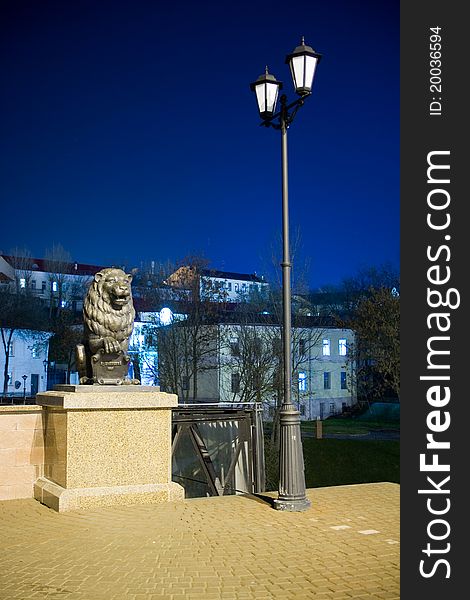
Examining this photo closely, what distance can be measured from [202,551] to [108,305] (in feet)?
14.3

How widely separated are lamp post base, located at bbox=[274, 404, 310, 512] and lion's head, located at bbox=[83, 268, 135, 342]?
276 centimetres

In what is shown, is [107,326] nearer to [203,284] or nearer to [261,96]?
[261,96]

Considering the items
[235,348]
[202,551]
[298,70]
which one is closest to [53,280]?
[235,348]

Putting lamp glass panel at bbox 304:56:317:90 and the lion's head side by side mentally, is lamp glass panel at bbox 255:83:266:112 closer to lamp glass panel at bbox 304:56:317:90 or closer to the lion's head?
lamp glass panel at bbox 304:56:317:90

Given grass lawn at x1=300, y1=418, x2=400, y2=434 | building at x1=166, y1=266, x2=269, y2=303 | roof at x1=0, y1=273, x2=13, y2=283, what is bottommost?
grass lawn at x1=300, y1=418, x2=400, y2=434

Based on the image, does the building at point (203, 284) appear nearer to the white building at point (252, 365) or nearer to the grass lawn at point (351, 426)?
the white building at point (252, 365)

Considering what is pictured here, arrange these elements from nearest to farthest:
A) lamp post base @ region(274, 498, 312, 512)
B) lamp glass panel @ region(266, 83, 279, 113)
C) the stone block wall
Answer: lamp post base @ region(274, 498, 312, 512) < the stone block wall < lamp glass panel @ region(266, 83, 279, 113)

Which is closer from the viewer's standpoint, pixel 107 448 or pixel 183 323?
pixel 107 448

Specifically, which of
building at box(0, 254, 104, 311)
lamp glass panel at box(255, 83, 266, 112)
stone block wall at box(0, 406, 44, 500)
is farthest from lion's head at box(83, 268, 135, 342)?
building at box(0, 254, 104, 311)

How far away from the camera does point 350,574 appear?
21.3 feet

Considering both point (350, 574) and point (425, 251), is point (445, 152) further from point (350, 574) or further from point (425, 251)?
point (350, 574)

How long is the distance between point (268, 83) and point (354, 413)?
1919 inches

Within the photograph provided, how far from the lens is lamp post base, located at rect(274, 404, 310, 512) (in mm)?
9633

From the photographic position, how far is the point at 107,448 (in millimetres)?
9828
